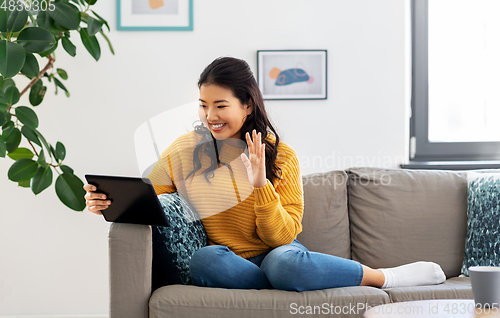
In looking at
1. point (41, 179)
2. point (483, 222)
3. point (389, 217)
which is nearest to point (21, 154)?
point (41, 179)

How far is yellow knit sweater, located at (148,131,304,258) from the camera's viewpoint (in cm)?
140

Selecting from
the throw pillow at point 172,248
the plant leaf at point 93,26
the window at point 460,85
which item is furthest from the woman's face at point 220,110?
the window at point 460,85

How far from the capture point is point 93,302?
208cm

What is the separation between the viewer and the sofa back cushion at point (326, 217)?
1633 millimetres

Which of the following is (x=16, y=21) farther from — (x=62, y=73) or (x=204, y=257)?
(x=204, y=257)

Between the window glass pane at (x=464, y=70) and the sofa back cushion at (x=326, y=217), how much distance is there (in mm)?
823

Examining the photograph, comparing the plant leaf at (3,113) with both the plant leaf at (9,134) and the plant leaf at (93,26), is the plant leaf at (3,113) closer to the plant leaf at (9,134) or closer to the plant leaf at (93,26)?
the plant leaf at (9,134)

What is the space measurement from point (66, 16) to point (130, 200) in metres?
0.86

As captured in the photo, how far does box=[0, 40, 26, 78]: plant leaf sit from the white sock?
135 cm

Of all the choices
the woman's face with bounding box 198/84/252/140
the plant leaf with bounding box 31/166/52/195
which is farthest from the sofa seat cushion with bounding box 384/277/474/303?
the plant leaf with bounding box 31/166/52/195

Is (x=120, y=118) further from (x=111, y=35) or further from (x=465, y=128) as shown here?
(x=465, y=128)

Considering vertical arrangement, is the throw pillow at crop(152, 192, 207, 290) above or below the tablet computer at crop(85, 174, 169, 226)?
below

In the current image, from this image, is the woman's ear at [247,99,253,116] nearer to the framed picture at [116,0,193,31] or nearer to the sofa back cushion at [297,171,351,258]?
the sofa back cushion at [297,171,351,258]

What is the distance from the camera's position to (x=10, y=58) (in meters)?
1.36
